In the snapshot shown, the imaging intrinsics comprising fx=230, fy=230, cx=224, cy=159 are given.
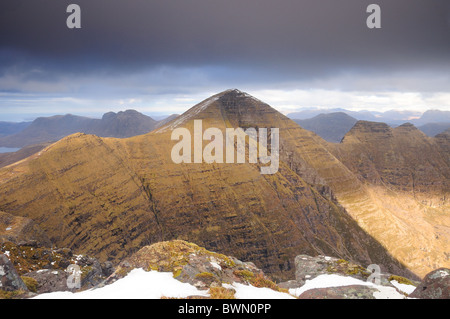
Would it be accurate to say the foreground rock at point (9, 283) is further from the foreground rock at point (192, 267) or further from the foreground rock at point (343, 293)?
the foreground rock at point (343, 293)

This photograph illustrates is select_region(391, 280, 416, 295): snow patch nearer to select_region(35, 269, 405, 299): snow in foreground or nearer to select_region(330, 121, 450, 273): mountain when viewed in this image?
select_region(35, 269, 405, 299): snow in foreground

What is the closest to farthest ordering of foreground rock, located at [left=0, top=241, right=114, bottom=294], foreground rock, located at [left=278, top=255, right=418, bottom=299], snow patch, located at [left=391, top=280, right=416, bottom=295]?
foreground rock, located at [left=278, top=255, right=418, bottom=299] → snow patch, located at [left=391, top=280, right=416, bottom=295] → foreground rock, located at [left=0, top=241, right=114, bottom=294]

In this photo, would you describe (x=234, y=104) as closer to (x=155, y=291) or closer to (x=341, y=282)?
(x=341, y=282)

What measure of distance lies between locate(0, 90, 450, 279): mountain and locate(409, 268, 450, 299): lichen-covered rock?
186 feet

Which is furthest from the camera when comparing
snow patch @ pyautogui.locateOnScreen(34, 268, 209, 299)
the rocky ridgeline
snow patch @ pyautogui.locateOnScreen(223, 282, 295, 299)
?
the rocky ridgeline

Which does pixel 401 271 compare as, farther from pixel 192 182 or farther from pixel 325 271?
pixel 325 271

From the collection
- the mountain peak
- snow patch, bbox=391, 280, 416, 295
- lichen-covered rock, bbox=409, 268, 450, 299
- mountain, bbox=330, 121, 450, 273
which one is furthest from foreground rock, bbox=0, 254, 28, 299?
mountain, bbox=330, 121, 450, 273

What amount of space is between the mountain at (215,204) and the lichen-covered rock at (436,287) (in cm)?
5660

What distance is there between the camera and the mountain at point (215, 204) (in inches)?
2100

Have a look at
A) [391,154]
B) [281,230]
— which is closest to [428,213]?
[391,154]

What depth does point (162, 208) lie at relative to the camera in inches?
2662

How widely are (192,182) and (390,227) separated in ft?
290

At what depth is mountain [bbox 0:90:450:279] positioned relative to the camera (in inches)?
2100

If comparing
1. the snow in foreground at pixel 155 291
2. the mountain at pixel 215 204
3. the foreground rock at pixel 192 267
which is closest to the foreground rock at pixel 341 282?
the snow in foreground at pixel 155 291
